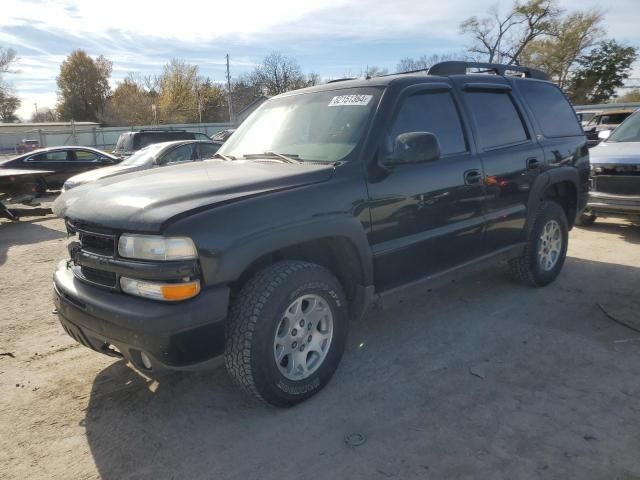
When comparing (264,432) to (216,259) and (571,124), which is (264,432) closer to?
(216,259)

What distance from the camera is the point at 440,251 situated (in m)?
3.57

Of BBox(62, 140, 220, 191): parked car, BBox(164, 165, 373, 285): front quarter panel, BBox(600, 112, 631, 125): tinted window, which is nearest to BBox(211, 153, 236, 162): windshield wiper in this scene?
BBox(164, 165, 373, 285): front quarter panel

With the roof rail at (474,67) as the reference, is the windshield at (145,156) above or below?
below

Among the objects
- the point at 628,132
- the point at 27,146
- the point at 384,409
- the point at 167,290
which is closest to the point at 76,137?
the point at 27,146

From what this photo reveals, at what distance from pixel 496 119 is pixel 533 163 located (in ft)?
1.85

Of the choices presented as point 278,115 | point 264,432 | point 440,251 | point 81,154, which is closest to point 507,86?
point 440,251

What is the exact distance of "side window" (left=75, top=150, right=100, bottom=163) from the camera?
13.9 metres

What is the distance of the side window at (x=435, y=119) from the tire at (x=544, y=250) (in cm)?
141

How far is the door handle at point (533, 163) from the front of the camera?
4.30m

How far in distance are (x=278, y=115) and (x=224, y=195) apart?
59.0 inches

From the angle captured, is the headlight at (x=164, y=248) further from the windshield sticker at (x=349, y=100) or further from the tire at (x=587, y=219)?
the tire at (x=587, y=219)

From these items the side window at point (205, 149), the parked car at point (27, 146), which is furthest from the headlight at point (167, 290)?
the parked car at point (27, 146)

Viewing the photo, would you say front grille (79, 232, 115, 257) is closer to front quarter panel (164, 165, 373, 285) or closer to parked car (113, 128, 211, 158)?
front quarter panel (164, 165, 373, 285)

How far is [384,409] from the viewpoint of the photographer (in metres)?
2.87
